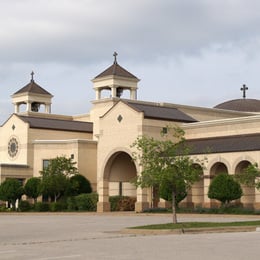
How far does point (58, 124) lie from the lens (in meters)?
70.0

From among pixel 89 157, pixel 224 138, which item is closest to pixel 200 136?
pixel 224 138

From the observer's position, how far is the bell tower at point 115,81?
219ft

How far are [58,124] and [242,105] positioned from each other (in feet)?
66.0

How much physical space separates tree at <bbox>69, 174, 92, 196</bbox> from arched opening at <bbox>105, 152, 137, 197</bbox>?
7.60 ft

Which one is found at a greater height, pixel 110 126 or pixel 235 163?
pixel 110 126

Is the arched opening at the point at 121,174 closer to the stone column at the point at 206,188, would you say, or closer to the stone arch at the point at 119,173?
the stone arch at the point at 119,173

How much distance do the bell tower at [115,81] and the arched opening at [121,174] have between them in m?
10.0

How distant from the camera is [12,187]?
193 ft

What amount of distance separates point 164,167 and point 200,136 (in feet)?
87.0

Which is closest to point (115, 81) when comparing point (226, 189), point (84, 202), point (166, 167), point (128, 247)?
point (84, 202)

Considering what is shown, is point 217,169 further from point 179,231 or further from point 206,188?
point 179,231

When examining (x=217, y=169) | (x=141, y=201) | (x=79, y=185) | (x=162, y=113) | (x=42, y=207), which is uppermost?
(x=162, y=113)

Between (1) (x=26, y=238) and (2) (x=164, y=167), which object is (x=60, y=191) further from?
(1) (x=26, y=238)

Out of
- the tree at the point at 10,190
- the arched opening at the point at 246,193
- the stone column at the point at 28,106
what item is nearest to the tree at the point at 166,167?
the arched opening at the point at 246,193
